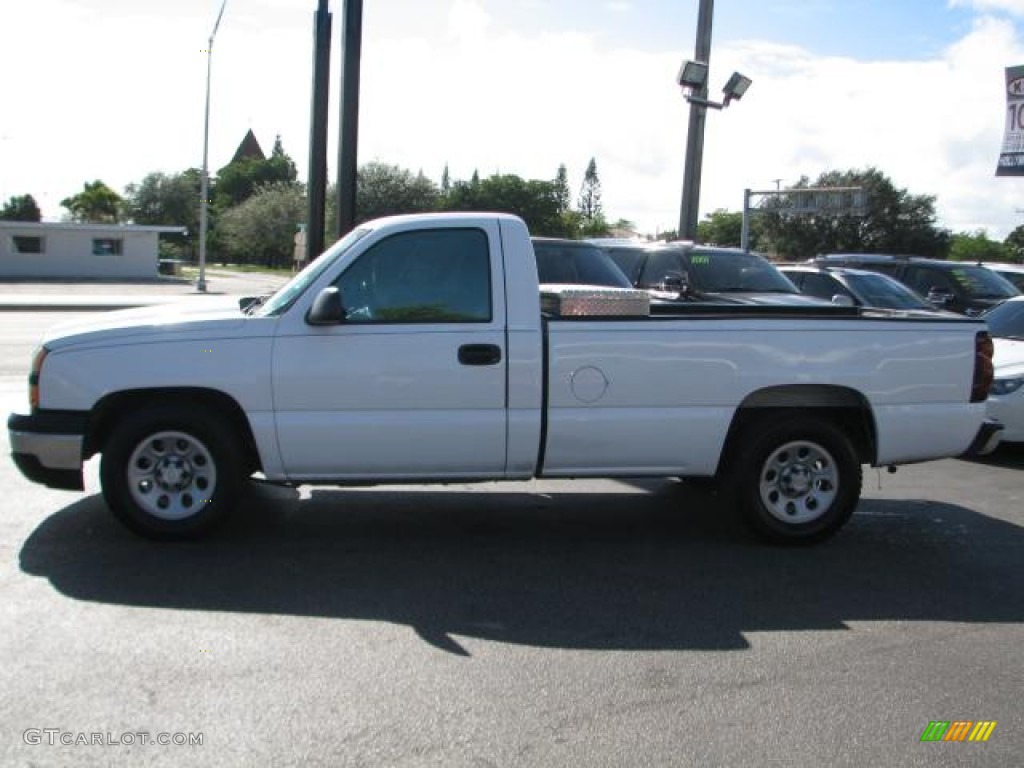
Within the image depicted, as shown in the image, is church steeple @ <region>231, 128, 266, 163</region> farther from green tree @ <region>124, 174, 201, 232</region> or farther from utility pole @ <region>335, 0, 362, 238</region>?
utility pole @ <region>335, 0, 362, 238</region>

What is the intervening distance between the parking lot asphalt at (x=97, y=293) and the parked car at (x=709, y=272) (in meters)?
12.9

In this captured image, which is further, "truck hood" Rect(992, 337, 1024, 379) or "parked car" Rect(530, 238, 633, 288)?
"parked car" Rect(530, 238, 633, 288)

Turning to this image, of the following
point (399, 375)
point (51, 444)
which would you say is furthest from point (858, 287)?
point (51, 444)

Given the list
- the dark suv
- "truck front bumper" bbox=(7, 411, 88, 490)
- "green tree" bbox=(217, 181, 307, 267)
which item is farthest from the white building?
"truck front bumper" bbox=(7, 411, 88, 490)

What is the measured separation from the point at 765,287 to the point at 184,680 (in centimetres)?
902

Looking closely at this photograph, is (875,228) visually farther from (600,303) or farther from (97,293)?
(600,303)

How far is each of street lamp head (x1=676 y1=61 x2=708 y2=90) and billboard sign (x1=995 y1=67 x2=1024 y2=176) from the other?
19.2 meters

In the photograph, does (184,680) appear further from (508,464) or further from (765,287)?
(765,287)

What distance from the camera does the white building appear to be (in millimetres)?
50156

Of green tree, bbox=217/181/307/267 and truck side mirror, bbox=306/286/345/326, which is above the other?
green tree, bbox=217/181/307/267

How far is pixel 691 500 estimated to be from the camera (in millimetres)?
7785

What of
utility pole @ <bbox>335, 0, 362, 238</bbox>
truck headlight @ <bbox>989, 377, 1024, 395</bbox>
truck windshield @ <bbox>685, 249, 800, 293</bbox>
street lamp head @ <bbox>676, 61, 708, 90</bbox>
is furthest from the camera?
street lamp head @ <bbox>676, 61, 708, 90</bbox>

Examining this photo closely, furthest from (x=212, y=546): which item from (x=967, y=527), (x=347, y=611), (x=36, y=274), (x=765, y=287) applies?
(x=36, y=274)

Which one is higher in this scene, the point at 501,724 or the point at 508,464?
the point at 508,464
